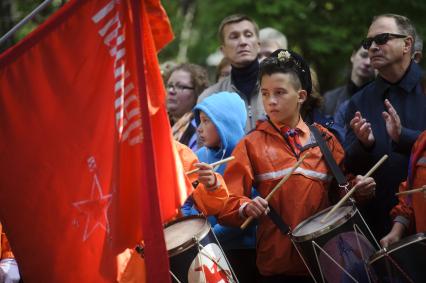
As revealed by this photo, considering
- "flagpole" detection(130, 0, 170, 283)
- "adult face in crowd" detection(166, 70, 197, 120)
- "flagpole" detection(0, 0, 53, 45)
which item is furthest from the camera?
"adult face in crowd" detection(166, 70, 197, 120)

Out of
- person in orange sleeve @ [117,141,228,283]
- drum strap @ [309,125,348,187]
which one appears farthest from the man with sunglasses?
person in orange sleeve @ [117,141,228,283]

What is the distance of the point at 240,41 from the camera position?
7.02 meters

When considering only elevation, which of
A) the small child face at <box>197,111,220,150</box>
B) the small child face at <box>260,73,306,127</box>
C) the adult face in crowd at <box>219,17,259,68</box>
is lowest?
the small child face at <box>197,111,220,150</box>

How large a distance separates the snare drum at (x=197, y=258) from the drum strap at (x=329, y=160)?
932 mm

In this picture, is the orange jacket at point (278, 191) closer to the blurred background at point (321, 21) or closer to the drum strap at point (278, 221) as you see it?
the drum strap at point (278, 221)

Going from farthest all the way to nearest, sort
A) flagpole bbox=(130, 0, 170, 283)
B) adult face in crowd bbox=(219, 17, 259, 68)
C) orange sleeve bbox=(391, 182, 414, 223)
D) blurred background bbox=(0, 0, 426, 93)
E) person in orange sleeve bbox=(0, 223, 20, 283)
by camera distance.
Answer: blurred background bbox=(0, 0, 426, 93) → adult face in crowd bbox=(219, 17, 259, 68) → person in orange sleeve bbox=(0, 223, 20, 283) → orange sleeve bbox=(391, 182, 414, 223) → flagpole bbox=(130, 0, 170, 283)

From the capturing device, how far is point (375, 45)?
552 centimetres

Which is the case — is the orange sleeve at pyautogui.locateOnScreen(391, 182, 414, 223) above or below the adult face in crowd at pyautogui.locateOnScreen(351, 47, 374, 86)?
below

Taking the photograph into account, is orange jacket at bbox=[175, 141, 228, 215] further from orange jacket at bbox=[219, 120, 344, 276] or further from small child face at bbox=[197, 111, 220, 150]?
small child face at bbox=[197, 111, 220, 150]

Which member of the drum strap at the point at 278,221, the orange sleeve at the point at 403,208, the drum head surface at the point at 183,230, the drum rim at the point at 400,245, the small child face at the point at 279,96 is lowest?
the orange sleeve at the point at 403,208

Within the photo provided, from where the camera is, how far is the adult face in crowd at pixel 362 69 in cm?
768

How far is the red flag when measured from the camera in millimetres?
3846

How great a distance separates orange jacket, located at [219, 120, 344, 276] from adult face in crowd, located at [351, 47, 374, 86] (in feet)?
8.68

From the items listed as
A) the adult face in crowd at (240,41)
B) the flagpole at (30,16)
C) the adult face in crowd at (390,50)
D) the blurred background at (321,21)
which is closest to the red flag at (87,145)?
the flagpole at (30,16)
